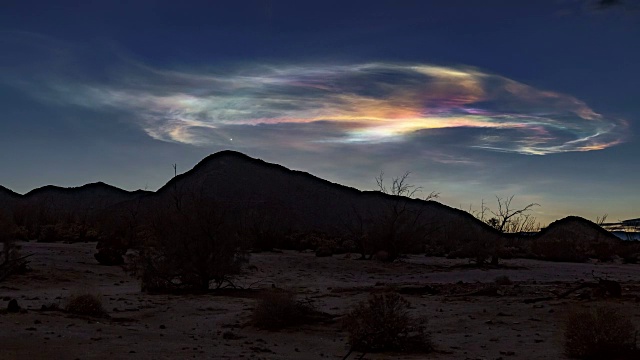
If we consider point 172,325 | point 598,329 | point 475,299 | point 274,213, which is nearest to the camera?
point 598,329

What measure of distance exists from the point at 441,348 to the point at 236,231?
1263cm

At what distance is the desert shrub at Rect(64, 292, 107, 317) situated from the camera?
47.1ft

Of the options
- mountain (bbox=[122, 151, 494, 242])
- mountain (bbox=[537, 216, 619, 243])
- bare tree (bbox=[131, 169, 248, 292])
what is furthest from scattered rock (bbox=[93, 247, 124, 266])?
mountain (bbox=[537, 216, 619, 243])

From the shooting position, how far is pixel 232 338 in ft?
42.3

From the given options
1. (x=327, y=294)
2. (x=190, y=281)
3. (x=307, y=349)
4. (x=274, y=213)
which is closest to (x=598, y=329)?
(x=307, y=349)

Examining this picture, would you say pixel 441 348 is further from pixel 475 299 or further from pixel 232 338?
pixel 475 299

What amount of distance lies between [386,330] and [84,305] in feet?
22.1

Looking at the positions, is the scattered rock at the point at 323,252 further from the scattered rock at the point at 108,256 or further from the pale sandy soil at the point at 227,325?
the scattered rock at the point at 108,256

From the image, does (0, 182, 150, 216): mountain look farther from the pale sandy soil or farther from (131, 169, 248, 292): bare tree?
the pale sandy soil

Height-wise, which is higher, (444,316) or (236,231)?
(236,231)

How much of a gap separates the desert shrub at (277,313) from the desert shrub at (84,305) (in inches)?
135

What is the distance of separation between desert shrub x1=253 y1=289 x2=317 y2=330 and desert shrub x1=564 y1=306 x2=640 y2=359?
568cm

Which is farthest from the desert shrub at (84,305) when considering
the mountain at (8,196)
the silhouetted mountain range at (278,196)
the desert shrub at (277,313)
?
the mountain at (8,196)

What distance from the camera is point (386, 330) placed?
38.9 ft
